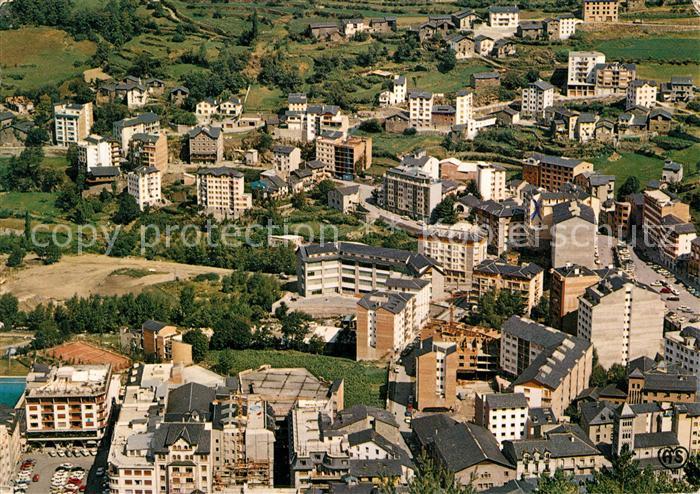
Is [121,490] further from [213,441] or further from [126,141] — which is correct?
[126,141]

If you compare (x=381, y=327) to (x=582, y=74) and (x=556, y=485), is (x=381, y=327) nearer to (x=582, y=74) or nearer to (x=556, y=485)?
(x=556, y=485)

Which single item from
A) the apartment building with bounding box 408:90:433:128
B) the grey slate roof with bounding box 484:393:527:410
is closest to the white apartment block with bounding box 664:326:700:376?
the grey slate roof with bounding box 484:393:527:410

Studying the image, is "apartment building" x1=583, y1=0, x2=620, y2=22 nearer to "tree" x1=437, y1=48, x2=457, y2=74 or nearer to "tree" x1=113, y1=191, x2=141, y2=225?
"tree" x1=437, y1=48, x2=457, y2=74

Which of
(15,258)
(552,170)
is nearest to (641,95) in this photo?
(552,170)

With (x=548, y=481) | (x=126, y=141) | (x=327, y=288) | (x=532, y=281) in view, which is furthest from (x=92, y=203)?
(x=548, y=481)

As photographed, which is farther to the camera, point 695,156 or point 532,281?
point 695,156

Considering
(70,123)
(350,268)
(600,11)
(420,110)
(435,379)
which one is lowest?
(435,379)
